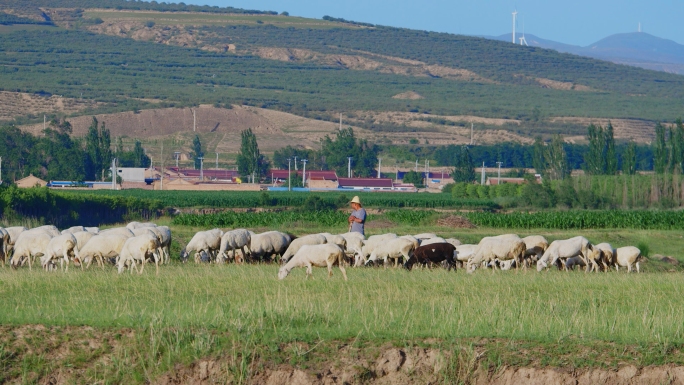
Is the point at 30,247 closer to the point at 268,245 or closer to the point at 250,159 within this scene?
the point at 268,245

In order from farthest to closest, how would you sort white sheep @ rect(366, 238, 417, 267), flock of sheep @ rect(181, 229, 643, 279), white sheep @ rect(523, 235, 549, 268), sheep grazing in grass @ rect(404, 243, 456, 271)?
white sheep @ rect(523, 235, 549, 268)
white sheep @ rect(366, 238, 417, 267)
flock of sheep @ rect(181, 229, 643, 279)
sheep grazing in grass @ rect(404, 243, 456, 271)

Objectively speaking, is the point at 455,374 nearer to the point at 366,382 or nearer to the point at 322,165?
the point at 366,382

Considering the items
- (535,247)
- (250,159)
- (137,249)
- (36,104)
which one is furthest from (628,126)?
(137,249)

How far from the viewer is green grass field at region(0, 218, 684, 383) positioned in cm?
1276

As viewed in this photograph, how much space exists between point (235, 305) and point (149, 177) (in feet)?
333

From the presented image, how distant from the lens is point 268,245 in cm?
2559

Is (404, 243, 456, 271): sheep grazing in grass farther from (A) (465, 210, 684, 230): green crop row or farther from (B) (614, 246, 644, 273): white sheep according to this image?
(A) (465, 210, 684, 230): green crop row

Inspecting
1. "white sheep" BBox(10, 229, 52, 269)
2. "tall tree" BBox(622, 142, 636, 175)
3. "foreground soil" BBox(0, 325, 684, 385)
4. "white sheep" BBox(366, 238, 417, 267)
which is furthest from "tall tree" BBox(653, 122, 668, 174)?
"foreground soil" BBox(0, 325, 684, 385)

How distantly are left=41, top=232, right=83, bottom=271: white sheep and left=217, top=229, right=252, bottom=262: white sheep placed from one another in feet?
14.2

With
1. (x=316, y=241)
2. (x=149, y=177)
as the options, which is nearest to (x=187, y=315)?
(x=316, y=241)

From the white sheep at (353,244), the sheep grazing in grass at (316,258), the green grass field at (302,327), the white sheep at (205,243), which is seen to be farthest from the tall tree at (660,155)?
the green grass field at (302,327)

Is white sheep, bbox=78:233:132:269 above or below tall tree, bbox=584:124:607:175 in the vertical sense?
below

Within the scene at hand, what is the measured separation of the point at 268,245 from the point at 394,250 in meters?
3.51

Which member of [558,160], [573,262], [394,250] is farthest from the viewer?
[558,160]
